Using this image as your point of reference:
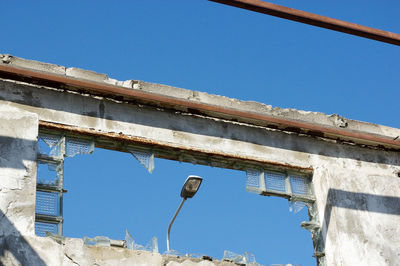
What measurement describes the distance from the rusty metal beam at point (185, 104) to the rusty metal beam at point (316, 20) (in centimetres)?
201

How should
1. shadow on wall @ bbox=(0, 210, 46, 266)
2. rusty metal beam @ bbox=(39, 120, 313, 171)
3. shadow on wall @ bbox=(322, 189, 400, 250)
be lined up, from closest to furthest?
shadow on wall @ bbox=(0, 210, 46, 266) → rusty metal beam @ bbox=(39, 120, 313, 171) → shadow on wall @ bbox=(322, 189, 400, 250)

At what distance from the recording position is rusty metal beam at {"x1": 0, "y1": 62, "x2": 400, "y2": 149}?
413 inches

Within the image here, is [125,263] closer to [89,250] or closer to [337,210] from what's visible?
[89,250]

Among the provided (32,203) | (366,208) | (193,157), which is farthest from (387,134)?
(32,203)

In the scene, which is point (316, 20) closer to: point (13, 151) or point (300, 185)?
point (300, 185)

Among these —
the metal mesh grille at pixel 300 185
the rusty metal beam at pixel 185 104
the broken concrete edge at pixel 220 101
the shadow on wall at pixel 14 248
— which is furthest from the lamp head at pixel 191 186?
the shadow on wall at pixel 14 248

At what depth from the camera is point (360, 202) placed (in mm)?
11758

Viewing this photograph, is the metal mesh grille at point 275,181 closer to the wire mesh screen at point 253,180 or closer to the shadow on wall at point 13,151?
the wire mesh screen at point 253,180

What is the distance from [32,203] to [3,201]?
36 centimetres

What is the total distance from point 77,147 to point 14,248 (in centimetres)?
182

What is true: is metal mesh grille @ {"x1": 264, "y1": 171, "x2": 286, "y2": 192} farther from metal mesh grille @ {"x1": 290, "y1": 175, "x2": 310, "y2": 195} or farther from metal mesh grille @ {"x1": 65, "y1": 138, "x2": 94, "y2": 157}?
metal mesh grille @ {"x1": 65, "y1": 138, "x2": 94, "y2": 157}

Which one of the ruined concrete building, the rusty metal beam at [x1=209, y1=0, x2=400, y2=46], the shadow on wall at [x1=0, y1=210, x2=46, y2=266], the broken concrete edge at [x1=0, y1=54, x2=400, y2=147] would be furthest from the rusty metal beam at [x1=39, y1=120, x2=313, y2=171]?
the rusty metal beam at [x1=209, y1=0, x2=400, y2=46]

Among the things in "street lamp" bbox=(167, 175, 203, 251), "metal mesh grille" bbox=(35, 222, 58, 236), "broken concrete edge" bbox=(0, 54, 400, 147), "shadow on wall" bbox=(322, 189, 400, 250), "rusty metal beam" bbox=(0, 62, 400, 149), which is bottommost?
"metal mesh grille" bbox=(35, 222, 58, 236)

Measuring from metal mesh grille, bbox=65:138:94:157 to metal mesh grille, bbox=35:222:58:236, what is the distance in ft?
3.38
